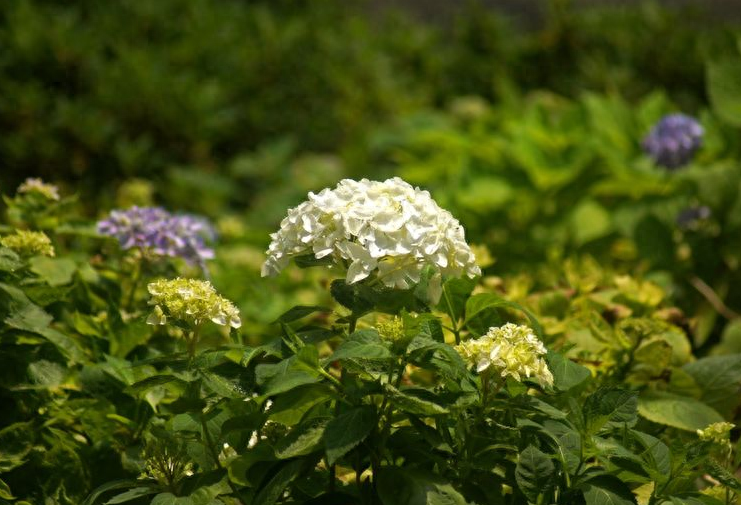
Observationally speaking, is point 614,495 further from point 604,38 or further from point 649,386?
point 604,38

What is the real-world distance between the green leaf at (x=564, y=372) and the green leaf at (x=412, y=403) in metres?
0.24

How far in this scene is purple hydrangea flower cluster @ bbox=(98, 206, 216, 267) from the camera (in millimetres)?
2694

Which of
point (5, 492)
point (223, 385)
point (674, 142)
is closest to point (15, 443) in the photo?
point (5, 492)

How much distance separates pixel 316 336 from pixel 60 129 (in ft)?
11.0

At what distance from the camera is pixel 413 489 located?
1756mm

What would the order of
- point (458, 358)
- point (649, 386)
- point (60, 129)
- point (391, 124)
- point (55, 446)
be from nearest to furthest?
point (458, 358) → point (55, 446) → point (649, 386) → point (60, 129) → point (391, 124)

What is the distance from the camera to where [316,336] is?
1934mm

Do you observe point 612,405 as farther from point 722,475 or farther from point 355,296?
point 355,296

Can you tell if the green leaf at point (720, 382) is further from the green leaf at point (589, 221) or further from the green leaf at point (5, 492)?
the green leaf at point (589, 221)

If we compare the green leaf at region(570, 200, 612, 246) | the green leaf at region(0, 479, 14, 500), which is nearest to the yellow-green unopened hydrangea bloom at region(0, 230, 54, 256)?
the green leaf at region(0, 479, 14, 500)

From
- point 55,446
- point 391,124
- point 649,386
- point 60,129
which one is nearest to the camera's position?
point 55,446

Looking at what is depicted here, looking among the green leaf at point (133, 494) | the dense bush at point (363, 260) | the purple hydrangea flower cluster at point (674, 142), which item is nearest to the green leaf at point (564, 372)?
the dense bush at point (363, 260)

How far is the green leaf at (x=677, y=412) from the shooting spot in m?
2.34

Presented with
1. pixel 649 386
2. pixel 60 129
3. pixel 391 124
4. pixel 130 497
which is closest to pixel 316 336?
pixel 130 497
